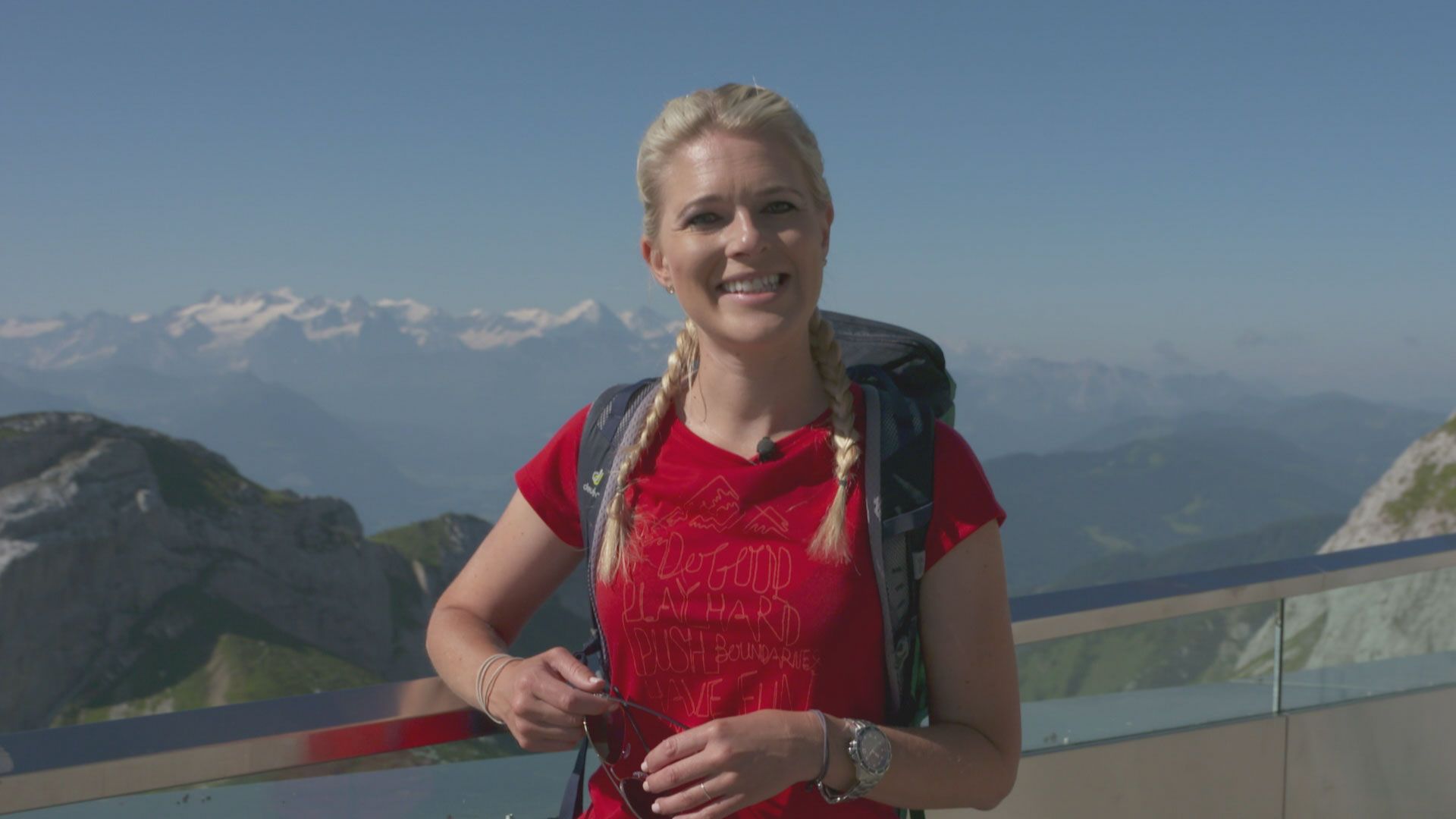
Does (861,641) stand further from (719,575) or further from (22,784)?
(22,784)

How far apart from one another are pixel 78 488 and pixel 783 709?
95.0m

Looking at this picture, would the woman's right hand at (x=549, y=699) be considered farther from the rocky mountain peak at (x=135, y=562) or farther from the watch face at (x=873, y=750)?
the rocky mountain peak at (x=135, y=562)

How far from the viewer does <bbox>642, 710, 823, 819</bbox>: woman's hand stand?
1750mm

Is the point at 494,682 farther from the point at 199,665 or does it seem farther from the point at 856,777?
the point at 199,665

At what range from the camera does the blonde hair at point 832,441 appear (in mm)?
1926

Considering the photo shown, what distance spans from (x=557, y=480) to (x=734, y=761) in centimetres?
66

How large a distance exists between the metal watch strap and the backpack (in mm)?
129

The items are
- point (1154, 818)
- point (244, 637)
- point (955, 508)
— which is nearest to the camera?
point (955, 508)

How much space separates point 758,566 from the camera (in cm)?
194

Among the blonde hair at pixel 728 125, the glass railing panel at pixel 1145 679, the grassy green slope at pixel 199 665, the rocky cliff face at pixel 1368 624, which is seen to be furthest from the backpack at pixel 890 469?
the grassy green slope at pixel 199 665

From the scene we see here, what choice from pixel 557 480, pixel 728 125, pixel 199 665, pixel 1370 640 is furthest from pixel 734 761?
pixel 199 665

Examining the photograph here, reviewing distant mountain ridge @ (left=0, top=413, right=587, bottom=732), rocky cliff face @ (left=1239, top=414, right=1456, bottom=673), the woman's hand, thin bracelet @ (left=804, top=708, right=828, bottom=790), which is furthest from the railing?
distant mountain ridge @ (left=0, top=413, right=587, bottom=732)

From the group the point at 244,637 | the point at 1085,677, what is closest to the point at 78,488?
the point at 244,637

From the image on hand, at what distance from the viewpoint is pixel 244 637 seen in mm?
80375
